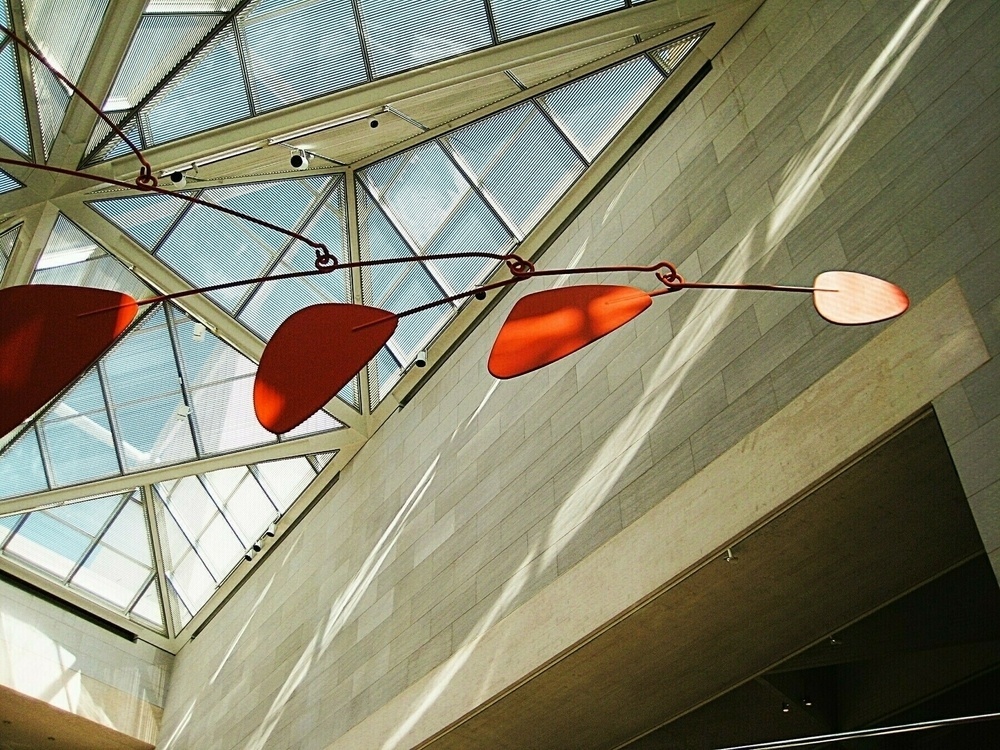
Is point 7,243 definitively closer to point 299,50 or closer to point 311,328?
point 299,50

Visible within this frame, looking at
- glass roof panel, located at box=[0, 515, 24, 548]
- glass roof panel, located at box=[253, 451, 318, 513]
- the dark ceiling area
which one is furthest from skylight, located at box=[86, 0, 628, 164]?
glass roof panel, located at box=[0, 515, 24, 548]

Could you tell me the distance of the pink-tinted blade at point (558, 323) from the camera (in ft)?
21.5

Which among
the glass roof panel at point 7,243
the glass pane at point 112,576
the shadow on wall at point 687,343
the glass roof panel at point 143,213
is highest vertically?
the glass roof panel at point 143,213

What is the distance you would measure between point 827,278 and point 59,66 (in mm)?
13837

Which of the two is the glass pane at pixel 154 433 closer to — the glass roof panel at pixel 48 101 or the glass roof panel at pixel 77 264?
the glass roof panel at pixel 77 264

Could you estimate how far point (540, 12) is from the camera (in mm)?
15031

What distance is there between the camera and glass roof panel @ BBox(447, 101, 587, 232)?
Result: 1689 centimetres

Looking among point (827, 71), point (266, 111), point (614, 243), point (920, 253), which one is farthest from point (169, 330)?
point (920, 253)

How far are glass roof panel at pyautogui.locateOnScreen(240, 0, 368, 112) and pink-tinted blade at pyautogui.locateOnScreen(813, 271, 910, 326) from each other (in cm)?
1169

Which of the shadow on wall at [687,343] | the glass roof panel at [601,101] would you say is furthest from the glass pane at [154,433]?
the glass roof panel at [601,101]

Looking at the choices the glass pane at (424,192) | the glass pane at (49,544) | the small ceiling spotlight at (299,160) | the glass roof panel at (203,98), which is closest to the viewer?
the glass roof panel at (203,98)

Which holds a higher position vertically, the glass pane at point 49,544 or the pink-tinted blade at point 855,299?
the glass pane at point 49,544

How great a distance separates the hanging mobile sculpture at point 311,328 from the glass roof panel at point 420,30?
9.96m

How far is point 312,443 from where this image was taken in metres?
22.0
